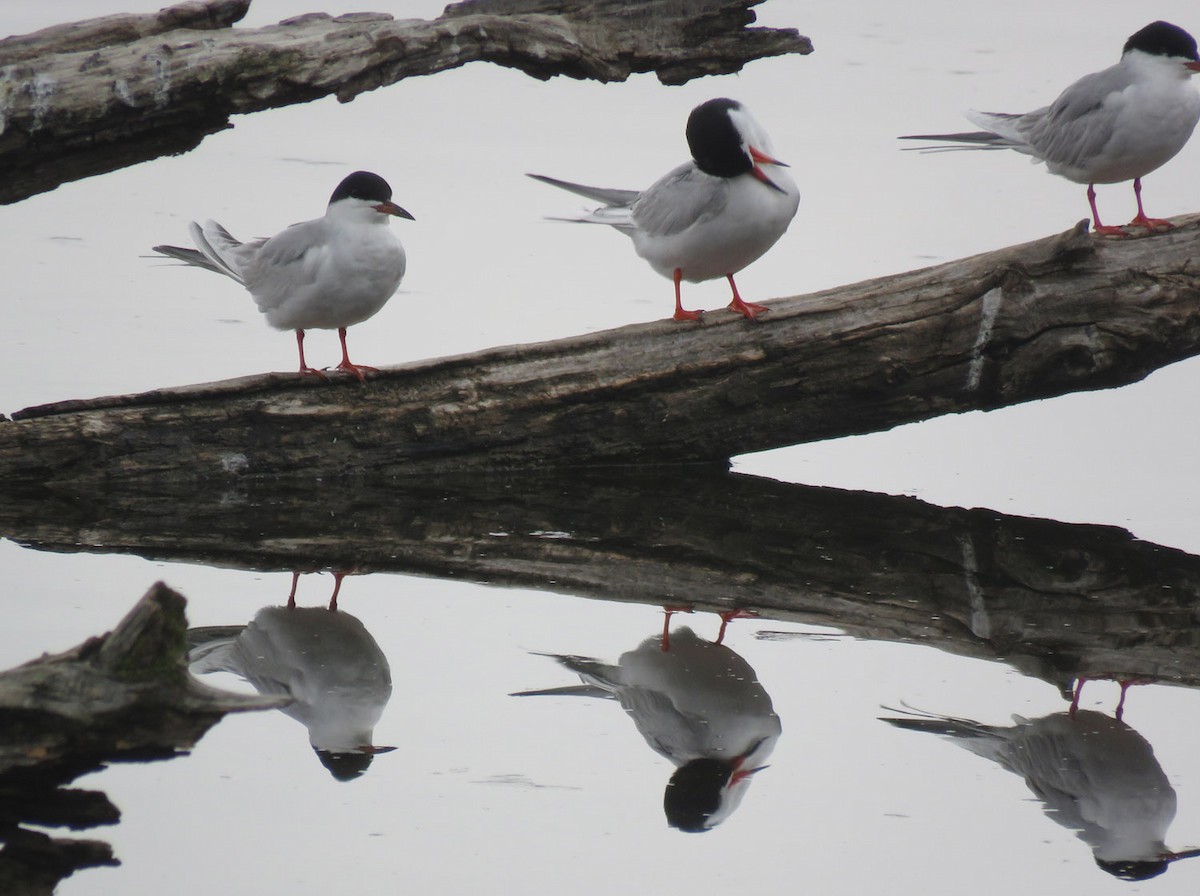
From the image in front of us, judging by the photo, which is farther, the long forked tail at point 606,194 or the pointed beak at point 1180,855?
the long forked tail at point 606,194

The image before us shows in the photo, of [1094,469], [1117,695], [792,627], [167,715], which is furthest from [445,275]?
[167,715]

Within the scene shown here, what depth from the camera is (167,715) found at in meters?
2.92

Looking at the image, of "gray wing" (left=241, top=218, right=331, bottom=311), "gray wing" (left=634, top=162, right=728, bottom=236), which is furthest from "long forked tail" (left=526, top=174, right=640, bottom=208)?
"gray wing" (left=241, top=218, right=331, bottom=311)

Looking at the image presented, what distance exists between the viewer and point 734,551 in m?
4.88

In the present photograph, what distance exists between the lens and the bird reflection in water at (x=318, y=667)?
360 cm

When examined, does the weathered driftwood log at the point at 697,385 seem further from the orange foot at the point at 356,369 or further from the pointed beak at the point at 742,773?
the pointed beak at the point at 742,773

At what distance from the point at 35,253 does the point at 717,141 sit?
13.0 feet

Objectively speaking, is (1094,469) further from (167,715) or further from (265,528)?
(167,715)

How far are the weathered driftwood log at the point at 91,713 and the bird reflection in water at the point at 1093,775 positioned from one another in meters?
1.65

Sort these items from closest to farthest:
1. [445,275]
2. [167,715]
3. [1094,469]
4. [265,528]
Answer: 1. [167,715]
2. [265,528]
3. [1094,469]
4. [445,275]

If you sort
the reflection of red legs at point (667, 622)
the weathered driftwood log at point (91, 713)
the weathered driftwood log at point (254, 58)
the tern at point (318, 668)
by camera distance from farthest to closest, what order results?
the weathered driftwood log at point (254, 58) < the reflection of red legs at point (667, 622) < the tern at point (318, 668) < the weathered driftwood log at point (91, 713)

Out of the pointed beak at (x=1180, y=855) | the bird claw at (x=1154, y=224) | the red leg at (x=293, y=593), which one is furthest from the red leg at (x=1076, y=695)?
the red leg at (x=293, y=593)

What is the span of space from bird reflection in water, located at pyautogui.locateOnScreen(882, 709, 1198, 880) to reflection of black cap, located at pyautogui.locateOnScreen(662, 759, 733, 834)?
493mm

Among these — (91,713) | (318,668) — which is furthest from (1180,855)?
(91,713)
